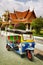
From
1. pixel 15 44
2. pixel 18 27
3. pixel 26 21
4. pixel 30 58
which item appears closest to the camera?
pixel 30 58

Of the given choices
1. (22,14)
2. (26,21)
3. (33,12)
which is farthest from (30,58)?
Answer: (22,14)

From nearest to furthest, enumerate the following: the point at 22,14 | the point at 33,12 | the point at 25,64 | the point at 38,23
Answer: the point at 25,64 < the point at 38,23 < the point at 33,12 < the point at 22,14

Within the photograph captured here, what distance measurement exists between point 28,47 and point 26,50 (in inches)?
7.8

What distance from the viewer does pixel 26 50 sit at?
8.36 m

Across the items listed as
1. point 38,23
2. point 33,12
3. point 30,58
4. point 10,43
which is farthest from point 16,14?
point 30,58

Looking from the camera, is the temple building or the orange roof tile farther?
the orange roof tile

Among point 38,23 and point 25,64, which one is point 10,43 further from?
point 38,23

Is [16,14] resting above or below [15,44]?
above

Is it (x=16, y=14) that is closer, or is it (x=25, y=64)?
(x=25, y=64)

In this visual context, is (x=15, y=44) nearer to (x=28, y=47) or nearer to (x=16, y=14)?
(x=28, y=47)

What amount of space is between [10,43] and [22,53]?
213 centimetres

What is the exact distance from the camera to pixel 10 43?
10.3m

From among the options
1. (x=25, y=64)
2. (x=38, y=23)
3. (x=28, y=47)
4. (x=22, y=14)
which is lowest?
(x=25, y=64)

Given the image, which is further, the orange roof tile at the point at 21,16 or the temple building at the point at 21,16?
the orange roof tile at the point at 21,16
